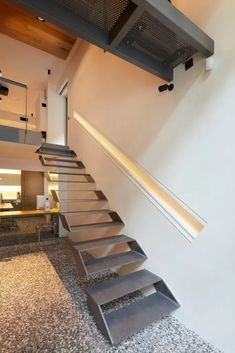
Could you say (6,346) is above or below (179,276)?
Result: below

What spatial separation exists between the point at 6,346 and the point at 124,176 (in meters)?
1.97

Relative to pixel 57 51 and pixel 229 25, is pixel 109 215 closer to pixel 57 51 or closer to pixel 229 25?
pixel 229 25

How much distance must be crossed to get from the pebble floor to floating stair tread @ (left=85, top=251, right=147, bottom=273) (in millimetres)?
421

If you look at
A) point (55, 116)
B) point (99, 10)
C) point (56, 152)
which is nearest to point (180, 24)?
point (99, 10)

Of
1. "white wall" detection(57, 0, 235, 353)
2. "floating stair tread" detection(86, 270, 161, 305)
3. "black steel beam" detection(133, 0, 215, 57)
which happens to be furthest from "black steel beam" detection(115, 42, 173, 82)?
"floating stair tread" detection(86, 270, 161, 305)

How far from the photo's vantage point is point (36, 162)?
709cm

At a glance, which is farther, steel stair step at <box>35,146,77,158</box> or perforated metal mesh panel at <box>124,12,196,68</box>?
steel stair step at <box>35,146,77,158</box>

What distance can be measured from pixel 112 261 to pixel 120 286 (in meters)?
0.28

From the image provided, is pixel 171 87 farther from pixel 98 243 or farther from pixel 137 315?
pixel 137 315

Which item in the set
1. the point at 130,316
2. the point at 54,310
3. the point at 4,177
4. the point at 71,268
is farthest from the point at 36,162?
the point at 130,316

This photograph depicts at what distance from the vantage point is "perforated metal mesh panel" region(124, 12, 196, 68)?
1.48 meters

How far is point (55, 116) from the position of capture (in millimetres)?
6586

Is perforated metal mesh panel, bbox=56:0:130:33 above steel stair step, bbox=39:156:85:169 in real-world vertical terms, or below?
above

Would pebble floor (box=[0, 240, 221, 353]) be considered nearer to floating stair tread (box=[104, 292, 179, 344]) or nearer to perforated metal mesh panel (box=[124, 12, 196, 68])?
floating stair tread (box=[104, 292, 179, 344])
